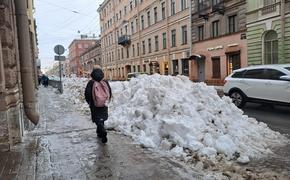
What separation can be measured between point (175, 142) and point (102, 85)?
6.11 feet

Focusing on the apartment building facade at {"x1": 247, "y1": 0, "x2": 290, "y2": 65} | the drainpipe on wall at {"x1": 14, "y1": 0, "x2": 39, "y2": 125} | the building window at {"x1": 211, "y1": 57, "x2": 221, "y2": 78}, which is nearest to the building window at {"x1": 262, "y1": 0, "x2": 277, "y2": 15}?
the apartment building facade at {"x1": 247, "y1": 0, "x2": 290, "y2": 65}

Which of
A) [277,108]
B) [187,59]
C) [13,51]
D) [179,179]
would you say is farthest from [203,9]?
[179,179]

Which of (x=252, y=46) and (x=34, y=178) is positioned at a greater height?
(x=252, y=46)

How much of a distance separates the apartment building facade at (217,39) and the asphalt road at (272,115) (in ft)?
42.6

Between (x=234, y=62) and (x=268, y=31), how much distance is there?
181 inches

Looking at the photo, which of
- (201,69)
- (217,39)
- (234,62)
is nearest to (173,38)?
(201,69)

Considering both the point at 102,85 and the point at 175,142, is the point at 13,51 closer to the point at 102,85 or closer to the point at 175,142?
the point at 102,85

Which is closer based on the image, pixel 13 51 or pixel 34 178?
pixel 34 178

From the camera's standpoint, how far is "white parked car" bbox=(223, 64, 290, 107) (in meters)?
11.6

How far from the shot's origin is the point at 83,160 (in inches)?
224

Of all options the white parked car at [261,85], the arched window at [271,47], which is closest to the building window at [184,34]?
the arched window at [271,47]

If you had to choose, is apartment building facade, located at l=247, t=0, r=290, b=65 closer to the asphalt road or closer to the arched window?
the arched window

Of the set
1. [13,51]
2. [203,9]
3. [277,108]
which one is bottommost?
[277,108]

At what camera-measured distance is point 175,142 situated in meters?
6.36
